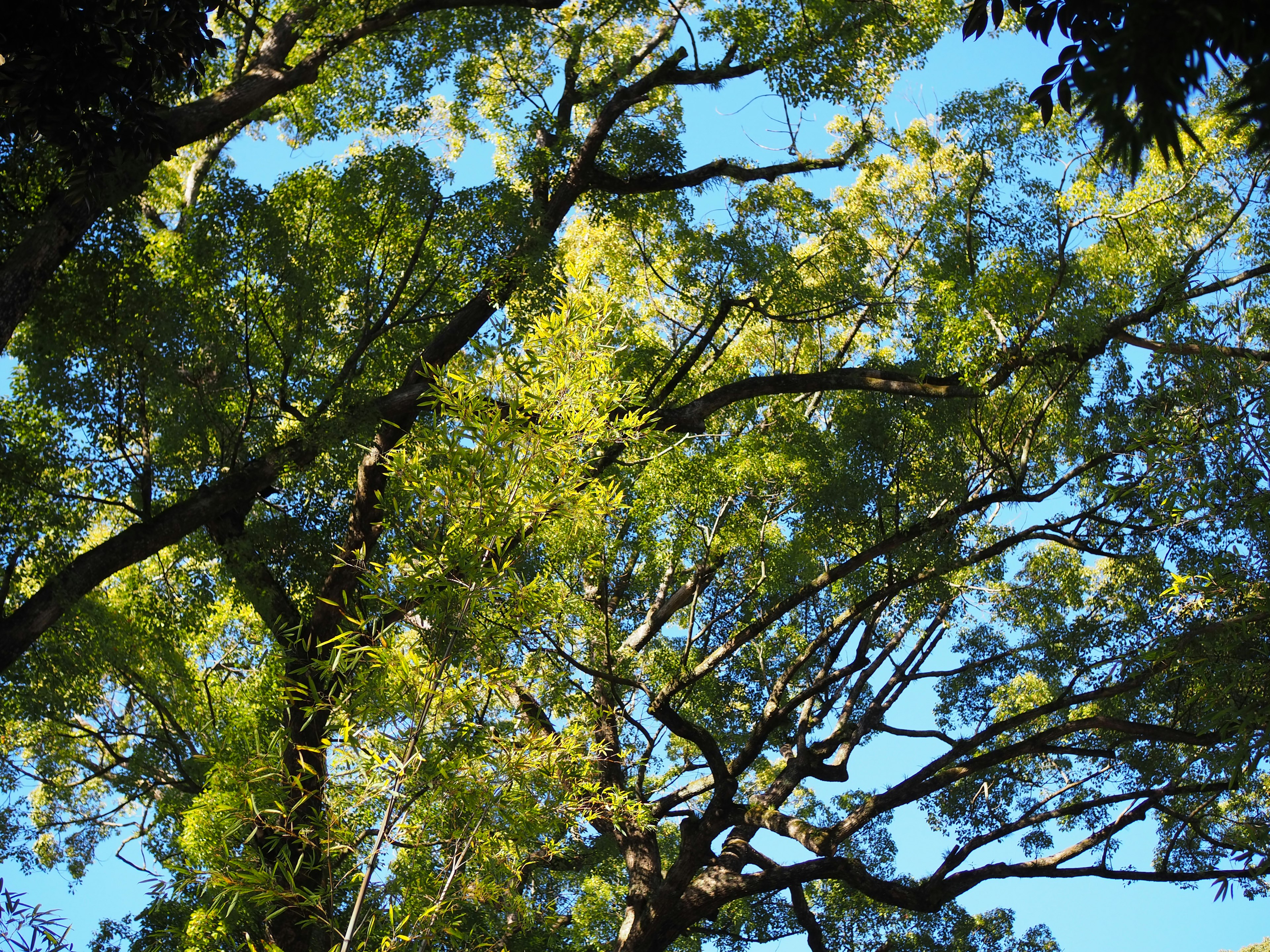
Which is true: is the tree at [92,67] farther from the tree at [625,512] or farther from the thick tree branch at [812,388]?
the thick tree branch at [812,388]

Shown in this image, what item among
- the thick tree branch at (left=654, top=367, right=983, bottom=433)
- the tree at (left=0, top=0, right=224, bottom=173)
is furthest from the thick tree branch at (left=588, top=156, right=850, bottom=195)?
the tree at (left=0, top=0, right=224, bottom=173)

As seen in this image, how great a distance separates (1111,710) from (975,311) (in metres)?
3.08

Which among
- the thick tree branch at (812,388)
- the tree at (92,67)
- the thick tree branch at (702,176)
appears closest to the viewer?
the tree at (92,67)

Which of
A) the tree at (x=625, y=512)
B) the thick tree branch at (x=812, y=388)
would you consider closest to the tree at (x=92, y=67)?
the tree at (x=625, y=512)

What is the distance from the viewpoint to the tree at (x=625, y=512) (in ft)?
13.7

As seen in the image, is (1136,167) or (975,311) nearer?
(1136,167)

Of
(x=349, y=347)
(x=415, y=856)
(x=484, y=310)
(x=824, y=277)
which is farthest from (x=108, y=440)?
(x=824, y=277)

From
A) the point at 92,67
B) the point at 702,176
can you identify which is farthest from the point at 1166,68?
the point at 702,176

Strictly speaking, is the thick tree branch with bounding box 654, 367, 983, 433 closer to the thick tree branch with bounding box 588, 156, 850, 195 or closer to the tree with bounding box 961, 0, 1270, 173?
the thick tree branch with bounding box 588, 156, 850, 195

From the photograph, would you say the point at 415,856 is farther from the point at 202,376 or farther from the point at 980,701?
the point at 980,701

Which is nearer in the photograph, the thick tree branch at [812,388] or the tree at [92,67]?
the tree at [92,67]

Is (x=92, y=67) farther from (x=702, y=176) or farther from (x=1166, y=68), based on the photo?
(x=702, y=176)

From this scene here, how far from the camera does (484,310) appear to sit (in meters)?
6.82

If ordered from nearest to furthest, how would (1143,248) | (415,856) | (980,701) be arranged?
(415,856), (1143,248), (980,701)
